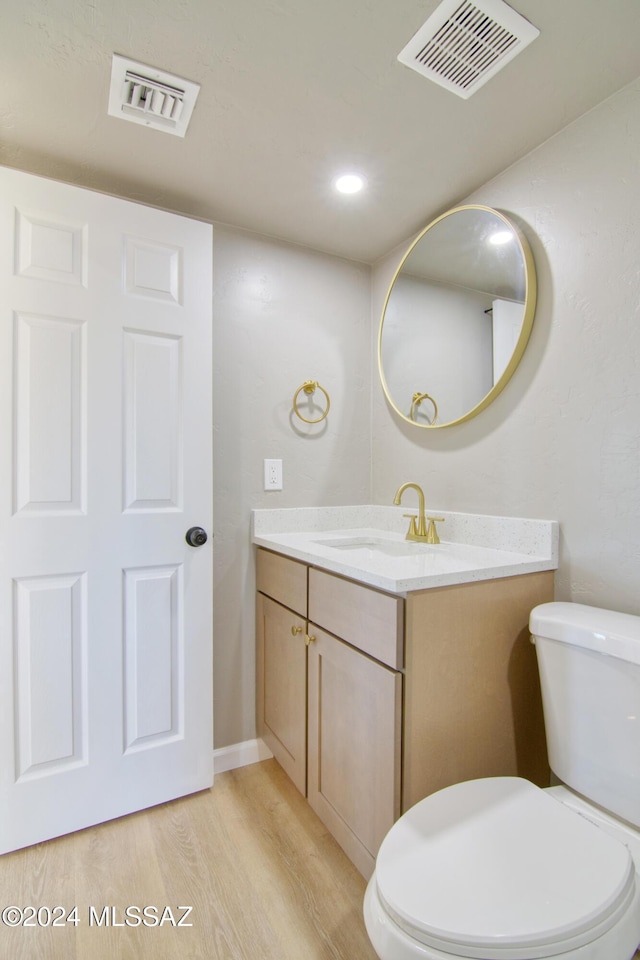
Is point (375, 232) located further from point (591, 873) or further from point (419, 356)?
point (591, 873)

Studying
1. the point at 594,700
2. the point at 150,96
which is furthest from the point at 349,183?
the point at 594,700

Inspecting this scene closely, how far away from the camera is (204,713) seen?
65.1 inches

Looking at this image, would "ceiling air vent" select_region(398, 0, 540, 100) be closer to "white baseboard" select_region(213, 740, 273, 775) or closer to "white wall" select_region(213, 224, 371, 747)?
"white wall" select_region(213, 224, 371, 747)

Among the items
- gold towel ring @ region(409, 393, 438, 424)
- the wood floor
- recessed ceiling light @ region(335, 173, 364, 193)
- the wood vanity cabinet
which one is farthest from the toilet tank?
recessed ceiling light @ region(335, 173, 364, 193)

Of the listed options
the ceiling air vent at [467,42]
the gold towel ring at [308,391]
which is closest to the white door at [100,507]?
the gold towel ring at [308,391]

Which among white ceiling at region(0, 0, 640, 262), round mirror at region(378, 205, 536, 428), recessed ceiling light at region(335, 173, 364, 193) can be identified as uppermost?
white ceiling at region(0, 0, 640, 262)

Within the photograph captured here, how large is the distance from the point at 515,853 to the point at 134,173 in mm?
2088

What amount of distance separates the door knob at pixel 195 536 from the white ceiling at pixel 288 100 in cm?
120

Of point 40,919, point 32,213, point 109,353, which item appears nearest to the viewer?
point 40,919

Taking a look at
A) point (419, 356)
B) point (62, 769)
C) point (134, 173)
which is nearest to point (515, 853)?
point (62, 769)

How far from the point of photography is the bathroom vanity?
1.10 metres

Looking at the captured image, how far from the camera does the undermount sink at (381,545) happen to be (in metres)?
1.67

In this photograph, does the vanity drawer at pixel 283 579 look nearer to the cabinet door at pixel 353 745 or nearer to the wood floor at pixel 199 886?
the cabinet door at pixel 353 745

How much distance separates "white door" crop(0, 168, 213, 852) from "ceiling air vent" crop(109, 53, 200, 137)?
30 cm
